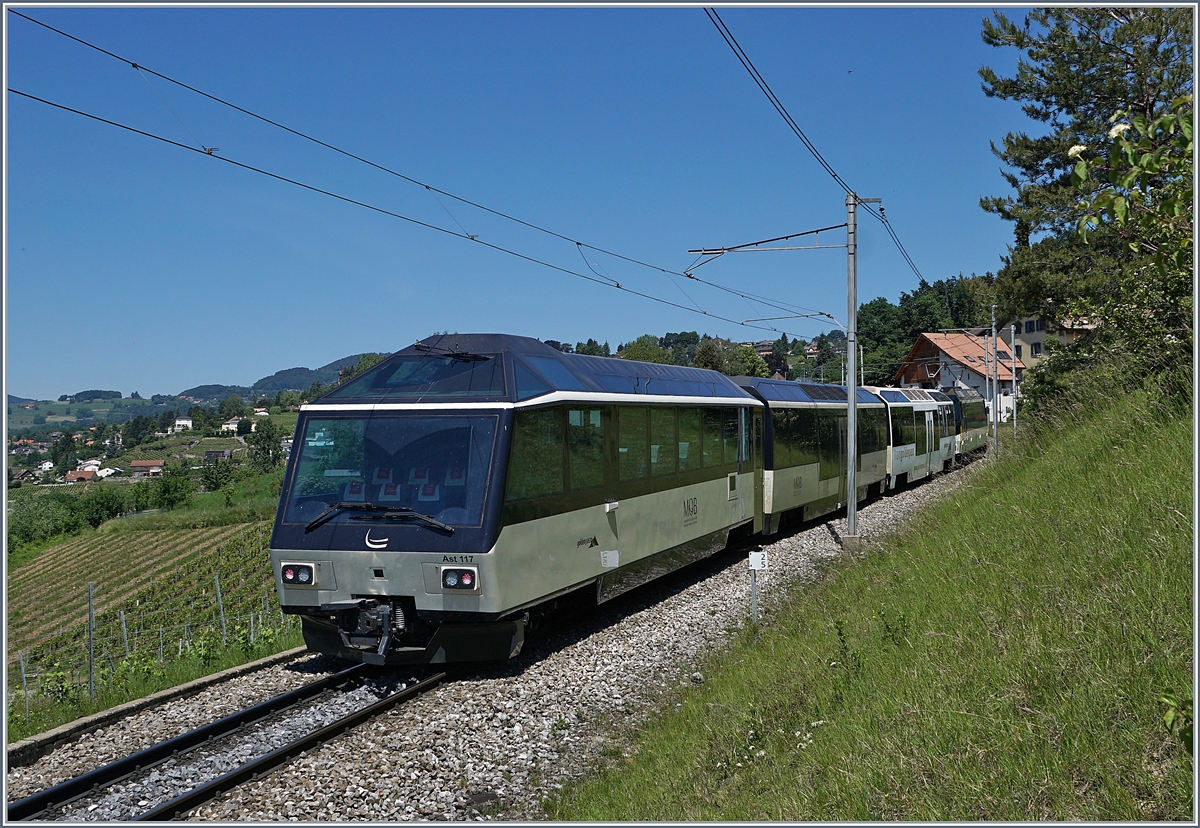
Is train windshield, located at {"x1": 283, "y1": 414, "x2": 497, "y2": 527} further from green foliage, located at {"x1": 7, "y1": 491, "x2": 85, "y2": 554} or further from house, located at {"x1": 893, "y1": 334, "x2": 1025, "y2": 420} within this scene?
green foliage, located at {"x1": 7, "y1": 491, "x2": 85, "y2": 554}

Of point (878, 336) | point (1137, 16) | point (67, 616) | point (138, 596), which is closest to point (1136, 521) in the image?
point (1137, 16)

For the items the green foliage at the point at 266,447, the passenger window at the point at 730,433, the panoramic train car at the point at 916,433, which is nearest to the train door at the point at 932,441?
the panoramic train car at the point at 916,433

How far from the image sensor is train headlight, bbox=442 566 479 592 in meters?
8.02

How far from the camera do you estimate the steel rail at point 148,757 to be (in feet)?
19.1

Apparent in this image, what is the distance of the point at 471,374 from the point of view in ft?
30.0

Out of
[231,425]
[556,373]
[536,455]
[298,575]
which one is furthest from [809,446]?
[231,425]

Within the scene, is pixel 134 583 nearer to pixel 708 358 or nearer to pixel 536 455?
pixel 536 455

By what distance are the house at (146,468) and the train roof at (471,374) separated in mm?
91972

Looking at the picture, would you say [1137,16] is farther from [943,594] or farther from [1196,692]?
[1196,692]

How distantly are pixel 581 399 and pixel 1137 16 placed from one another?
1659 centimetres

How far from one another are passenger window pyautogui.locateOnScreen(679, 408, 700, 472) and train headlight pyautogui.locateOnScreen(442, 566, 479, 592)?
4.86 metres

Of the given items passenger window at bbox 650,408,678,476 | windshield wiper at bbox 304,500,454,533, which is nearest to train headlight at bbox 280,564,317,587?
windshield wiper at bbox 304,500,454,533

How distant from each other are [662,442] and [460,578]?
4.38 meters

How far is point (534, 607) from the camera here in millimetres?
8898
